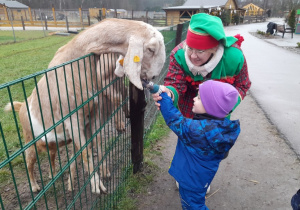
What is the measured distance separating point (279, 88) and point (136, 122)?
523 cm

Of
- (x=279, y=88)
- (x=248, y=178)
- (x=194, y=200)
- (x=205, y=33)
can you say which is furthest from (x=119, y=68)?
(x=279, y=88)

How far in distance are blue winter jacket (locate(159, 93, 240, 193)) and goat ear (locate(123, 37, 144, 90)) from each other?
25 centimetres

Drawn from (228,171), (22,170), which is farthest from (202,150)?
(22,170)

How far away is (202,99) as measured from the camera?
6.03 ft

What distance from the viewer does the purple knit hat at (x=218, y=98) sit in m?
1.78

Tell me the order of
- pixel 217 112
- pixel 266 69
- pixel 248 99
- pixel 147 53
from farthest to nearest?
pixel 266 69, pixel 248 99, pixel 147 53, pixel 217 112

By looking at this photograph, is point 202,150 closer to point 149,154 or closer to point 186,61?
point 186,61

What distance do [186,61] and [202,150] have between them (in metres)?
0.80

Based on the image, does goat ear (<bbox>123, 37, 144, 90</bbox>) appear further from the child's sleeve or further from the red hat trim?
the red hat trim

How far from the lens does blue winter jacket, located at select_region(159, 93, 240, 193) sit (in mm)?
1845

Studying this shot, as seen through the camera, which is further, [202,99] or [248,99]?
[248,99]

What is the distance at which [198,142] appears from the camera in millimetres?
1885

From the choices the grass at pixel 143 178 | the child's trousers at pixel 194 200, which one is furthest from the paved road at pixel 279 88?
the child's trousers at pixel 194 200

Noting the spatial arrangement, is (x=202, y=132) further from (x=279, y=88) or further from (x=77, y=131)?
(x=279, y=88)
